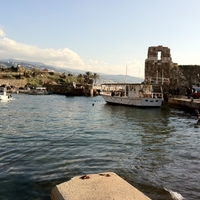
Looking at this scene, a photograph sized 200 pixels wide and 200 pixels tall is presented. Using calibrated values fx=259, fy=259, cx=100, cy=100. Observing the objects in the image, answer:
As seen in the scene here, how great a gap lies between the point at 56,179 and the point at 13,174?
1.55 m

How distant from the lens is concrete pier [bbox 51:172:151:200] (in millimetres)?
5129

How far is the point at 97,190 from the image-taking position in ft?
17.9

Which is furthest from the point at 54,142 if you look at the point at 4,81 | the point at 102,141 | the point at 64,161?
the point at 4,81

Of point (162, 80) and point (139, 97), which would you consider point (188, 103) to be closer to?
point (139, 97)

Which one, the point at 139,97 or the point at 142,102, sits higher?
the point at 139,97

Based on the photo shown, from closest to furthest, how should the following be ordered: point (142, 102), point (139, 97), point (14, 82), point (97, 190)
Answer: point (97, 190)
point (142, 102)
point (139, 97)
point (14, 82)

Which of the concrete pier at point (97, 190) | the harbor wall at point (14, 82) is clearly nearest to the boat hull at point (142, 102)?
the concrete pier at point (97, 190)

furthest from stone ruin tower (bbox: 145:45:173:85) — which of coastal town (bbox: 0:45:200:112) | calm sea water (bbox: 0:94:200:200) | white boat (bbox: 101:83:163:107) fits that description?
calm sea water (bbox: 0:94:200:200)

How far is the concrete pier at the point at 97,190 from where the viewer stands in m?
5.13

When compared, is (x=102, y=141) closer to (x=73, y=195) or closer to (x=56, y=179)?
(x=56, y=179)

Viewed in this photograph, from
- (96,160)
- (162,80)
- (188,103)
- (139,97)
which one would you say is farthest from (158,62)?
(96,160)

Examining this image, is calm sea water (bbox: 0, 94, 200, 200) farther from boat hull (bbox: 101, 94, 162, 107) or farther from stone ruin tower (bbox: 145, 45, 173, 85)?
stone ruin tower (bbox: 145, 45, 173, 85)

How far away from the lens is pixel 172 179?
8312 millimetres

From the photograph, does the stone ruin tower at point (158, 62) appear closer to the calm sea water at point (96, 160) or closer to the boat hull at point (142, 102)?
the boat hull at point (142, 102)
